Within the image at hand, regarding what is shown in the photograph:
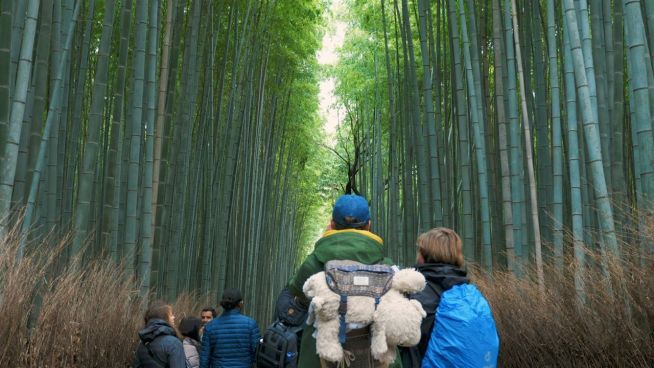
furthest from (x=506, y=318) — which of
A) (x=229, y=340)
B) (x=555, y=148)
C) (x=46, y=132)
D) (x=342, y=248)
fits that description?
(x=46, y=132)

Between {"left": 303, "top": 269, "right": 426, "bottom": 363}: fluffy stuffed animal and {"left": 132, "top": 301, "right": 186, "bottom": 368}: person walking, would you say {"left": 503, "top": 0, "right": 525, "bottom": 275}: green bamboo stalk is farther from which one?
{"left": 303, "top": 269, "right": 426, "bottom": 363}: fluffy stuffed animal

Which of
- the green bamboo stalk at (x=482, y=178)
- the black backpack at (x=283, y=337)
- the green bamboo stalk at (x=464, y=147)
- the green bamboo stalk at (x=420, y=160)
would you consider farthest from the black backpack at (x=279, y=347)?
the green bamboo stalk at (x=420, y=160)

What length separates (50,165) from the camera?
4465 mm

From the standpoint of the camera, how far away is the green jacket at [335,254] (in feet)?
7.09

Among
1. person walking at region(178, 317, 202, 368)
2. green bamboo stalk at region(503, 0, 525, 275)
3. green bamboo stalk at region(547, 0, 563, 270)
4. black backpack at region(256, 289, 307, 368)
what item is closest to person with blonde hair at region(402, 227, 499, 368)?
black backpack at region(256, 289, 307, 368)

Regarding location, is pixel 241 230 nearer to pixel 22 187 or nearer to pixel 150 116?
pixel 150 116

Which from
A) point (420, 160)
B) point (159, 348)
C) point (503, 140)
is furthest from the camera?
point (420, 160)

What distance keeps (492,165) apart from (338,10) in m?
12.5

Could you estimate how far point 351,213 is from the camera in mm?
2266

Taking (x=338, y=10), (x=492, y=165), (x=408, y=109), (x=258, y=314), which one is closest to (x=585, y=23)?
(x=492, y=165)

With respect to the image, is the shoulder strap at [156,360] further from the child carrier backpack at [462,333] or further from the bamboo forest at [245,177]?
the child carrier backpack at [462,333]

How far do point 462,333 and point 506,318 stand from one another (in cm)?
189

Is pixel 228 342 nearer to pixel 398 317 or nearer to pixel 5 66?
pixel 5 66

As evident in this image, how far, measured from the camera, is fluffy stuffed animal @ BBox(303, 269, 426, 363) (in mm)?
2037
